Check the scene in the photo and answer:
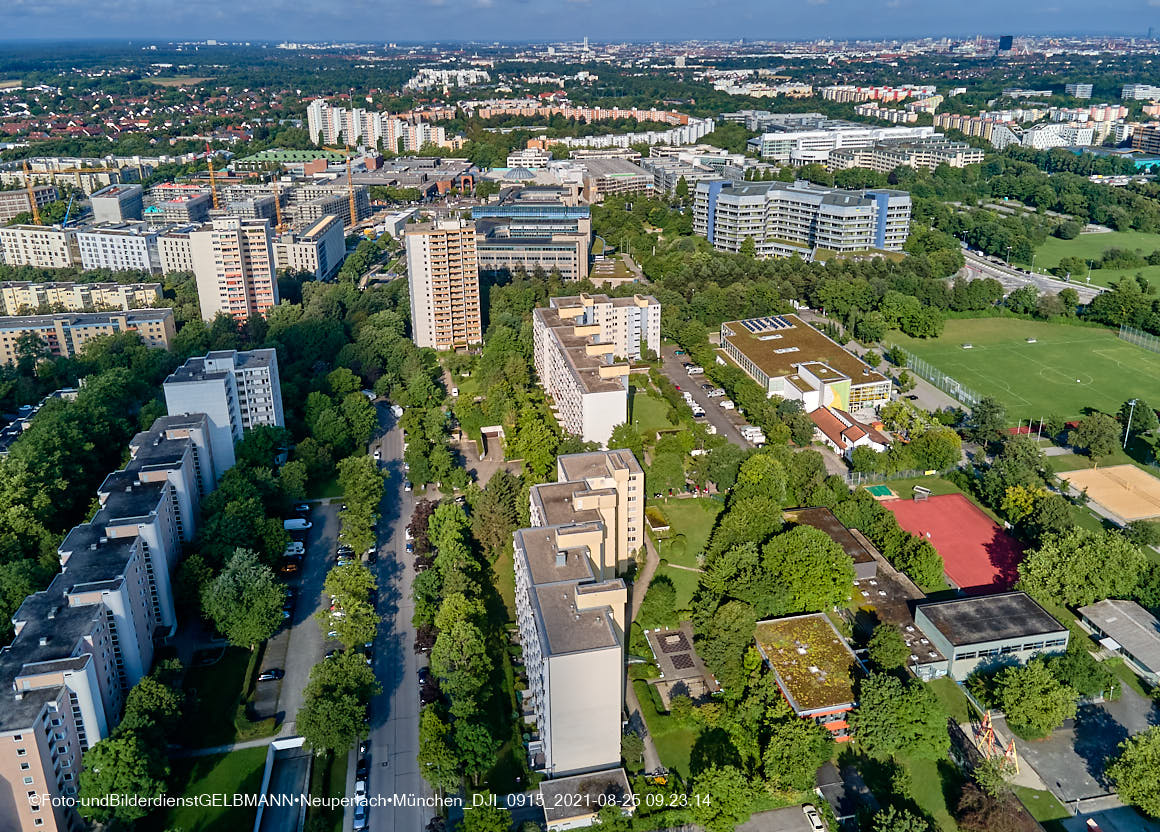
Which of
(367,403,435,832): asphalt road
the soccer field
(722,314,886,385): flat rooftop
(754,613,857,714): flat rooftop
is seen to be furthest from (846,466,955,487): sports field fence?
(367,403,435,832): asphalt road

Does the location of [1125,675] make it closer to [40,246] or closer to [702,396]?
[702,396]

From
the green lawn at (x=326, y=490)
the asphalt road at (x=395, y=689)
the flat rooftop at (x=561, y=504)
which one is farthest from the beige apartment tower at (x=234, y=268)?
the flat rooftop at (x=561, y=504)

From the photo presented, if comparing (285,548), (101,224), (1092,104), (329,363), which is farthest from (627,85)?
(285,548)

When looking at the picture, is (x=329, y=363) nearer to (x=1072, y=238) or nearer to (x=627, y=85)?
(x=1072, y=238)

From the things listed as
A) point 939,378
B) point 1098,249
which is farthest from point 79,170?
point 1098,249

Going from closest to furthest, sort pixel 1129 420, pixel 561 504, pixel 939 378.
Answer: pixel 561 504 → pixel 1129 420 → pixel 939 378

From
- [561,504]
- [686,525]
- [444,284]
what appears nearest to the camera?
[561,504]

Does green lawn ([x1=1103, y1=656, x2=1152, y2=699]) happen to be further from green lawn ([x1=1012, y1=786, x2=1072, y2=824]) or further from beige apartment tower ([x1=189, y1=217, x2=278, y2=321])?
beige apartment tower ([x1=189, y1=217, x2=278, y2=321])
